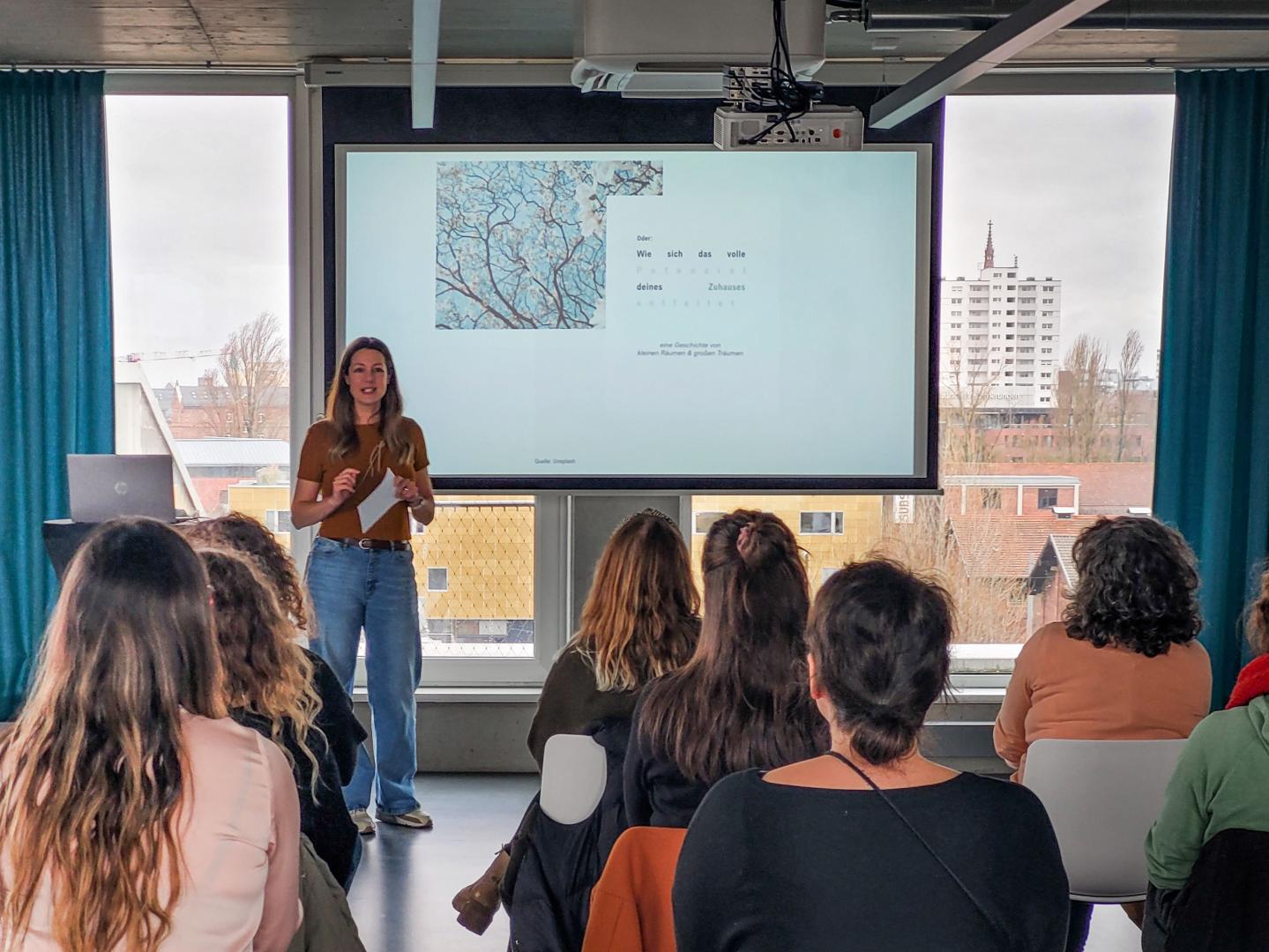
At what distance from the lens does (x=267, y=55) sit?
15.6 ft

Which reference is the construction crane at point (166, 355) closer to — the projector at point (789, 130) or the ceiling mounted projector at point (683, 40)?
the ceiling mounted projector at point (683, 40)

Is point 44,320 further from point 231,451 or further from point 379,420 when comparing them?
point 379,420

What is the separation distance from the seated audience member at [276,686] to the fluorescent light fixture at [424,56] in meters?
1.54

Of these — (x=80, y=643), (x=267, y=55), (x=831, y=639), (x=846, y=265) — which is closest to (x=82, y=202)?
(x=267, y=55)

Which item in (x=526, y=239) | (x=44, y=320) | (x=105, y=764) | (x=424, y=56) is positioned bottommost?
(x=105, y=764)

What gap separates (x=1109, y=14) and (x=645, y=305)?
1.90m

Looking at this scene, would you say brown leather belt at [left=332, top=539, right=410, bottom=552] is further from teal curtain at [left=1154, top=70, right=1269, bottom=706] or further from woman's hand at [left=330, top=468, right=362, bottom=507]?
teal curtain at [left=1154, top=70, right=1269, bottom=706]

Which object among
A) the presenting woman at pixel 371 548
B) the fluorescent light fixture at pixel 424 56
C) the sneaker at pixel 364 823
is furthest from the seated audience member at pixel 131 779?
the sneaker at pixel 364 823

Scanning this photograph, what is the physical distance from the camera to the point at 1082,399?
16.7ft

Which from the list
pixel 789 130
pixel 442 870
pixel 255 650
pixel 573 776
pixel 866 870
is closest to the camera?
pixel 866 870

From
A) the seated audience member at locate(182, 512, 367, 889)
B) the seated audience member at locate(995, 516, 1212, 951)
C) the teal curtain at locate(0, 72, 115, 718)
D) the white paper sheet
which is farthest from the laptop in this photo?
the seated audience member at locate(995, 516, 1212, 951)

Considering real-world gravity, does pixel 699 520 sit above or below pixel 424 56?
below

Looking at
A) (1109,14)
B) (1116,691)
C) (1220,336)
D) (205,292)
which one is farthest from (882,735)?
(205,292)

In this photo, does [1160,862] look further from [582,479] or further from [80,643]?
[582,479]
